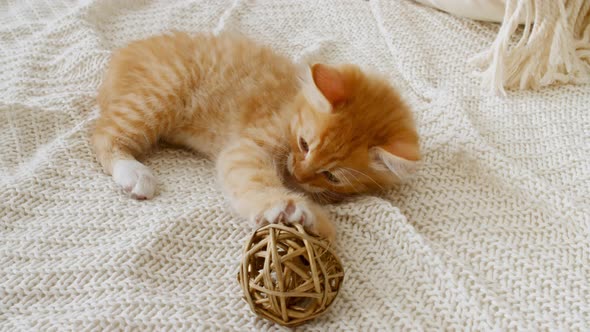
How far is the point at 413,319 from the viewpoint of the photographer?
38.5 inches

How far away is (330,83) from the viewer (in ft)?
4.08

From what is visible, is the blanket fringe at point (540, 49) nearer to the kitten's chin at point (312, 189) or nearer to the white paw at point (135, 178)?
the kitten's chin at point (312, 189)

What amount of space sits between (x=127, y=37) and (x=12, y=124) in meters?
0.64

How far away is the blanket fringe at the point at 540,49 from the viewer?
5.03ft

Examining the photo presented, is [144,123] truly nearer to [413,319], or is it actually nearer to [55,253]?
[55,253]

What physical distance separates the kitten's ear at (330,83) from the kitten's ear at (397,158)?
0.49 feet

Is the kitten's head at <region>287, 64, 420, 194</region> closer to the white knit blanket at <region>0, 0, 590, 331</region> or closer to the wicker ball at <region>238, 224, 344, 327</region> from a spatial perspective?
the white knit blanket at <region>0, 0, 590, 331</region>

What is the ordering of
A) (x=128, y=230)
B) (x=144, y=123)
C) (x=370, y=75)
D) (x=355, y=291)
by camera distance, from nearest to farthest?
(x=355, y=291) < (x=128, y=230) < (x=370, y=75) < (x=144, y=123)

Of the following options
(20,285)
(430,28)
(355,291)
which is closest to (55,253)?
(20,285)

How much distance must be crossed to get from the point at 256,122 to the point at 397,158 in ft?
1.65

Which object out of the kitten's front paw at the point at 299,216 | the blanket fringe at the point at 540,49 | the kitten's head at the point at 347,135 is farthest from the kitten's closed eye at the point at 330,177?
the blanket fringe at the point at 540,49

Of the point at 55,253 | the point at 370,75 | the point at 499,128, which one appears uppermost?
the point at 370,75

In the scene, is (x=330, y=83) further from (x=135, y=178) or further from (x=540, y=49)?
(x=540, y=49)

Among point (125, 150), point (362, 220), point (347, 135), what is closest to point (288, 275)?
point (362, 220)
